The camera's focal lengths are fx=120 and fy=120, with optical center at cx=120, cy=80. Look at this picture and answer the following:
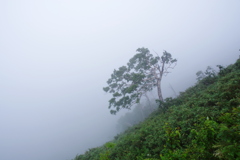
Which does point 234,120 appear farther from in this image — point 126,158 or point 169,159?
point 126,158

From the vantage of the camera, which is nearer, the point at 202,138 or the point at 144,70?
the point at 202,138

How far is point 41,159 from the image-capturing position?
271ft

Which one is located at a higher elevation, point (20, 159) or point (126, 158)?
point (20, 159)

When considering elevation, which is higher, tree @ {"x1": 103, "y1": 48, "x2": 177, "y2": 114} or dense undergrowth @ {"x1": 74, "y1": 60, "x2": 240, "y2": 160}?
tree @ {"x1": 103, "y1": 48, "x2": 177, "y2": 114}

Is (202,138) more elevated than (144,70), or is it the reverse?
(144,70)

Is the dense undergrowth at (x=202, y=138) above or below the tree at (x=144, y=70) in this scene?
below

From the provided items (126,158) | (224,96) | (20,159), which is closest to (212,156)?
(126,158)

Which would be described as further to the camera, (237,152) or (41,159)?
(41,159)

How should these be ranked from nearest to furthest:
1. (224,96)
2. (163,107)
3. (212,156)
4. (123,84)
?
(212,156), (224,96), (163,107), (123,84)

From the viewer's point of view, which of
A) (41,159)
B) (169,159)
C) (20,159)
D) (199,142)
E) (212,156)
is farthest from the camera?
(20,159)

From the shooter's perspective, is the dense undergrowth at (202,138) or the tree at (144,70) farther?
the tree at (144,70)

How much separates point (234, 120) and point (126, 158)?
5.12 metres

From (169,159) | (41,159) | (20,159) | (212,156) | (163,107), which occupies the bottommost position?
(212,156)

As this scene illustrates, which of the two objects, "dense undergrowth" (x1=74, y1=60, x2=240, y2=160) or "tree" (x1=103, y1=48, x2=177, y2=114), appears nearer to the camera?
"dense undergrowth" (x1=74, y1=60, x2=240, y2=160)
